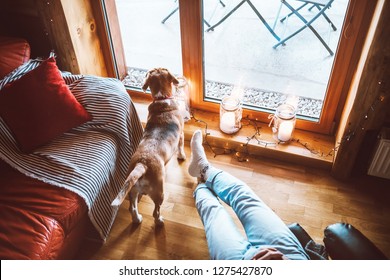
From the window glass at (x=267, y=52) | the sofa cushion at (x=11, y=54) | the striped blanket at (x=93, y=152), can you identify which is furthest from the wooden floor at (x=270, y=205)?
the sofa cushion at (x=11, y=54)

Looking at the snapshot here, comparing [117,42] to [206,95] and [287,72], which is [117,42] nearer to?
[206,95]

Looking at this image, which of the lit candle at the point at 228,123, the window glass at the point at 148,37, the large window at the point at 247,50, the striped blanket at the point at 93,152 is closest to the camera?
the striped blanket at the point at 93,152

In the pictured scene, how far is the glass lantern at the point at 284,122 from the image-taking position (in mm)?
2270

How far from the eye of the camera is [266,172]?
2311 millimetres

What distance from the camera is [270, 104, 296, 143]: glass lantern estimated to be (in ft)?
7.45

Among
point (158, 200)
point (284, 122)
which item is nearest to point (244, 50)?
point (284, 122)

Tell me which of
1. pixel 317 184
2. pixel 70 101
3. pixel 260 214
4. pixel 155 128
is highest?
pixel 70 101

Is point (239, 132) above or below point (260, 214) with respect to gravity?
below

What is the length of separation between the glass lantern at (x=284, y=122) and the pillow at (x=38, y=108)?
132 cm

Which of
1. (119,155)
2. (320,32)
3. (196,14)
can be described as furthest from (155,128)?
(320,32)

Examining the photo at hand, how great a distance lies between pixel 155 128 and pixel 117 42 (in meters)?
0.97

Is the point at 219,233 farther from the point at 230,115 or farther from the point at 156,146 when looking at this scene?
the point at 230,115

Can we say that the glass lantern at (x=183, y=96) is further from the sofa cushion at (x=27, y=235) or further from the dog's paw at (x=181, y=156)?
the sofa cushion at (x=27, y=235)

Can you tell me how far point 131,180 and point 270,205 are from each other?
951 mm
